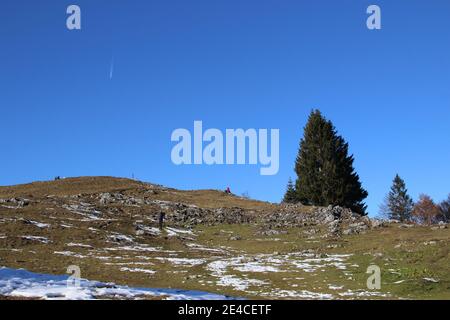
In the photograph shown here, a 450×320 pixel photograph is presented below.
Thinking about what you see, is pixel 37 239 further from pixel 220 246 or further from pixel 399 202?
pixel 399 202

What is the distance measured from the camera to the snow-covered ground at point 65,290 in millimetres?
17203

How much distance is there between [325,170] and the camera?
76.7 meters

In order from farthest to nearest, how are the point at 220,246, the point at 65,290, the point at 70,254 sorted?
the point at 220,246, the point at 70,254, the point at 65,290

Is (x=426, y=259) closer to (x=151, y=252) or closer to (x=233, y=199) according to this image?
(x=151, y=252)

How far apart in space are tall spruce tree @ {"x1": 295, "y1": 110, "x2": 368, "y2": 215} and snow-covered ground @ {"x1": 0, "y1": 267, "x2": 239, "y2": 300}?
194 feet

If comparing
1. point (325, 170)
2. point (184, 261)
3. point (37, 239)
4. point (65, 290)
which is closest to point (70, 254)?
point (37, 239)

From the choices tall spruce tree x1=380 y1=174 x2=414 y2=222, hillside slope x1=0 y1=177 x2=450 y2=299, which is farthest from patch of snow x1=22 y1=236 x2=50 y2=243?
tall spruce tree x1=380 y1=174 x2=414 y2=222

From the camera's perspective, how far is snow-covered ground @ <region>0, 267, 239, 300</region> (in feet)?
56.4

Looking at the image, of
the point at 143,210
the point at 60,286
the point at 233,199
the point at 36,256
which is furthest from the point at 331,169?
the point at 60,286

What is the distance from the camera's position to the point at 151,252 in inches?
1544

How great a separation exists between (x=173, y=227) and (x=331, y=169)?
3319 centimetres

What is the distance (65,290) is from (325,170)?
63.1 metres

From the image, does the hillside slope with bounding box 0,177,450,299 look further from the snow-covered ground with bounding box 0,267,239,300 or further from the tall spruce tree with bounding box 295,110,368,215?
the tall spruce tree with bounding box 295,110,368,215

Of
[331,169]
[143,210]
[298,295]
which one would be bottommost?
[298,295]
